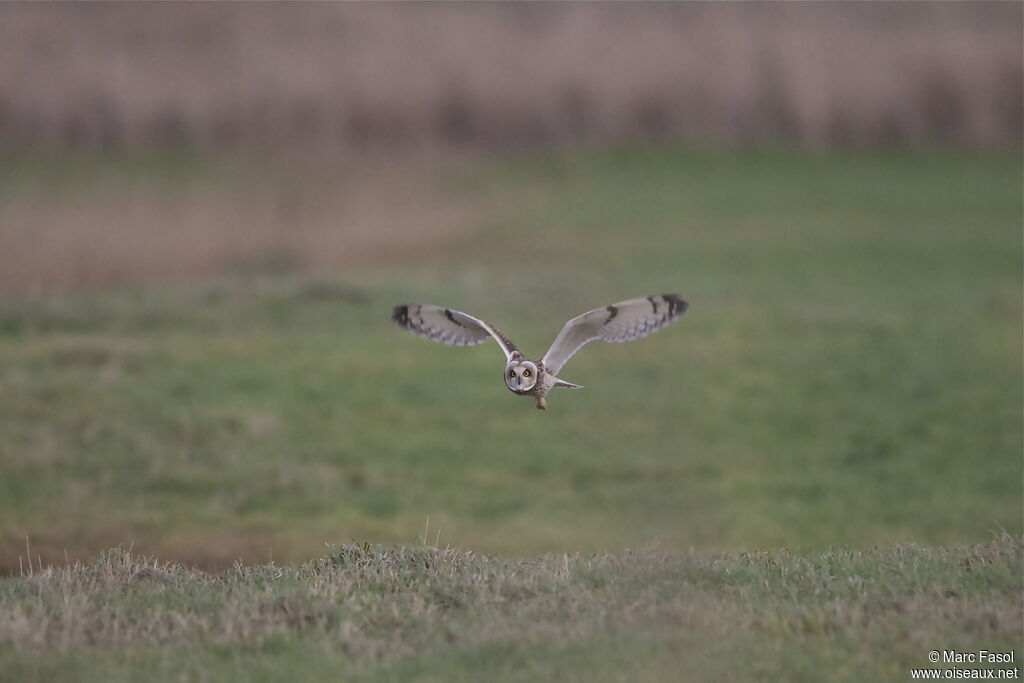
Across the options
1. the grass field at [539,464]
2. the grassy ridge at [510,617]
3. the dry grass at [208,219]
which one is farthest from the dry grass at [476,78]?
the grassy ridge at [510,617]

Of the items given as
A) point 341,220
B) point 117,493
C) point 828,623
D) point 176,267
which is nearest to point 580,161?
point 341,220

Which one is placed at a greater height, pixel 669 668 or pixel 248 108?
pixel 248 108

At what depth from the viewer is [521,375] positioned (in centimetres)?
688

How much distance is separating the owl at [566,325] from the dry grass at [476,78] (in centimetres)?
3081

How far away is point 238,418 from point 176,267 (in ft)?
40.3

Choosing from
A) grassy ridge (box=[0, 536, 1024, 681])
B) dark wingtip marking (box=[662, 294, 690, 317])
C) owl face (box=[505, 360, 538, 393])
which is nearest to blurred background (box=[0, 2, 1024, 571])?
grassy ridge (box=[0, 536, 1024, 681])

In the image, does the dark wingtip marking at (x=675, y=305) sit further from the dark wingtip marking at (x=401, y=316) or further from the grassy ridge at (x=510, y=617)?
the dark wingtip marking at (x=401, y=316)

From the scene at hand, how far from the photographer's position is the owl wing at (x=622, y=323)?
7.30 metres

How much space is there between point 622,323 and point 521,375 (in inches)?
33.8

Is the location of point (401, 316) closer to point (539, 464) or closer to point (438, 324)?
point (438, 324)

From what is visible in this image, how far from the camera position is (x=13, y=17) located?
36.6 meters

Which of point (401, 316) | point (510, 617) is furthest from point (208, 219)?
point (510, 617)

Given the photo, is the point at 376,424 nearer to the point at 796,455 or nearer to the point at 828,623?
the point at 796,455

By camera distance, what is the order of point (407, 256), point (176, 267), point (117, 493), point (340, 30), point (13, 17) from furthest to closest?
point (340, 30), point (13, 17), point (407, 256), point (176, 267), point (117, 493)
